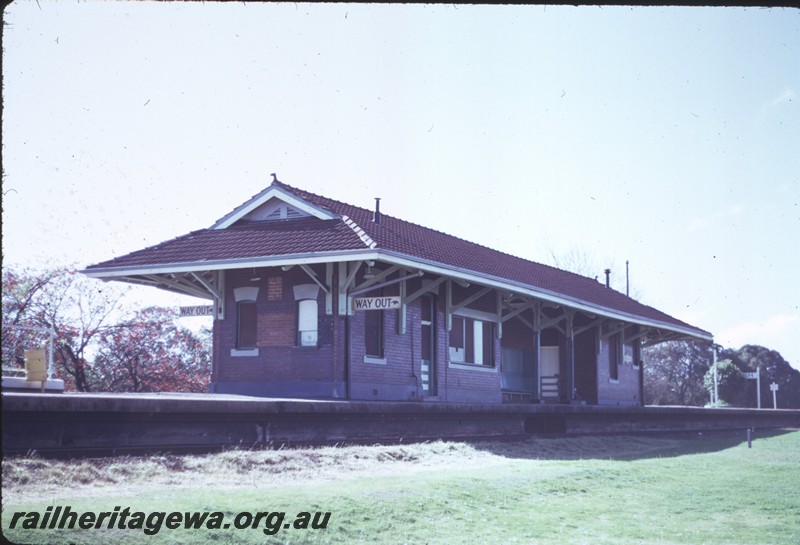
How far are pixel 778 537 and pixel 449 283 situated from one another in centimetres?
1309

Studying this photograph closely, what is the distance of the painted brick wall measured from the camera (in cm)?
3005

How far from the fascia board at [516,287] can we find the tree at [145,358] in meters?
11.5

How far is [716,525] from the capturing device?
955 centimetres

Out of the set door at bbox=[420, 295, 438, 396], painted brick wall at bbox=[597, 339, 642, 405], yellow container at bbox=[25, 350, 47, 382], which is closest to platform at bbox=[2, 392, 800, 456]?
yellow container at bbox=[25, 350, 47, 382]

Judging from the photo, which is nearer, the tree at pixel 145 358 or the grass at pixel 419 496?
the grass at pixel 419 496

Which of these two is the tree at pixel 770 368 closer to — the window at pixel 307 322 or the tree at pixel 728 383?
the tree at pixel 728 383

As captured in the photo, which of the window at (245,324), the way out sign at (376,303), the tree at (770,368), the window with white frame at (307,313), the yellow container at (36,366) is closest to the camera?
the yellow container at (36,366)

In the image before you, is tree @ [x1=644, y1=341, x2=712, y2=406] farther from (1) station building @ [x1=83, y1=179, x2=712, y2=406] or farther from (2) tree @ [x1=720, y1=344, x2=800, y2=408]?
(1) station building @ [x1=83, y1=179, x2=712, y2=406]

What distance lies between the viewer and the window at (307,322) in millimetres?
18672

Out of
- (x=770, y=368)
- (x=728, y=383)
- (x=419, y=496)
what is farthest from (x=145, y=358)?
(x=770, y=368)

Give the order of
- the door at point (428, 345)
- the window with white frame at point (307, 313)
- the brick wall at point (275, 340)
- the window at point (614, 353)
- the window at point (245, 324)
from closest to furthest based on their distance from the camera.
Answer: the brick wall at point (275, 340), the window with white frame at point (307, 313), the window at point (245, 324), the door at point (428, 345), the window at point (614, 353)

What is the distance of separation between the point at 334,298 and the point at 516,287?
482 cm

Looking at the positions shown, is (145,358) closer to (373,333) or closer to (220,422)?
(373,333)

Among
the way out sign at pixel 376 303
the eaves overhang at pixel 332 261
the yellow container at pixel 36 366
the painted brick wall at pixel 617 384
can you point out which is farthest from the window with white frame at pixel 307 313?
the painted brick wall at pixel 617 384
